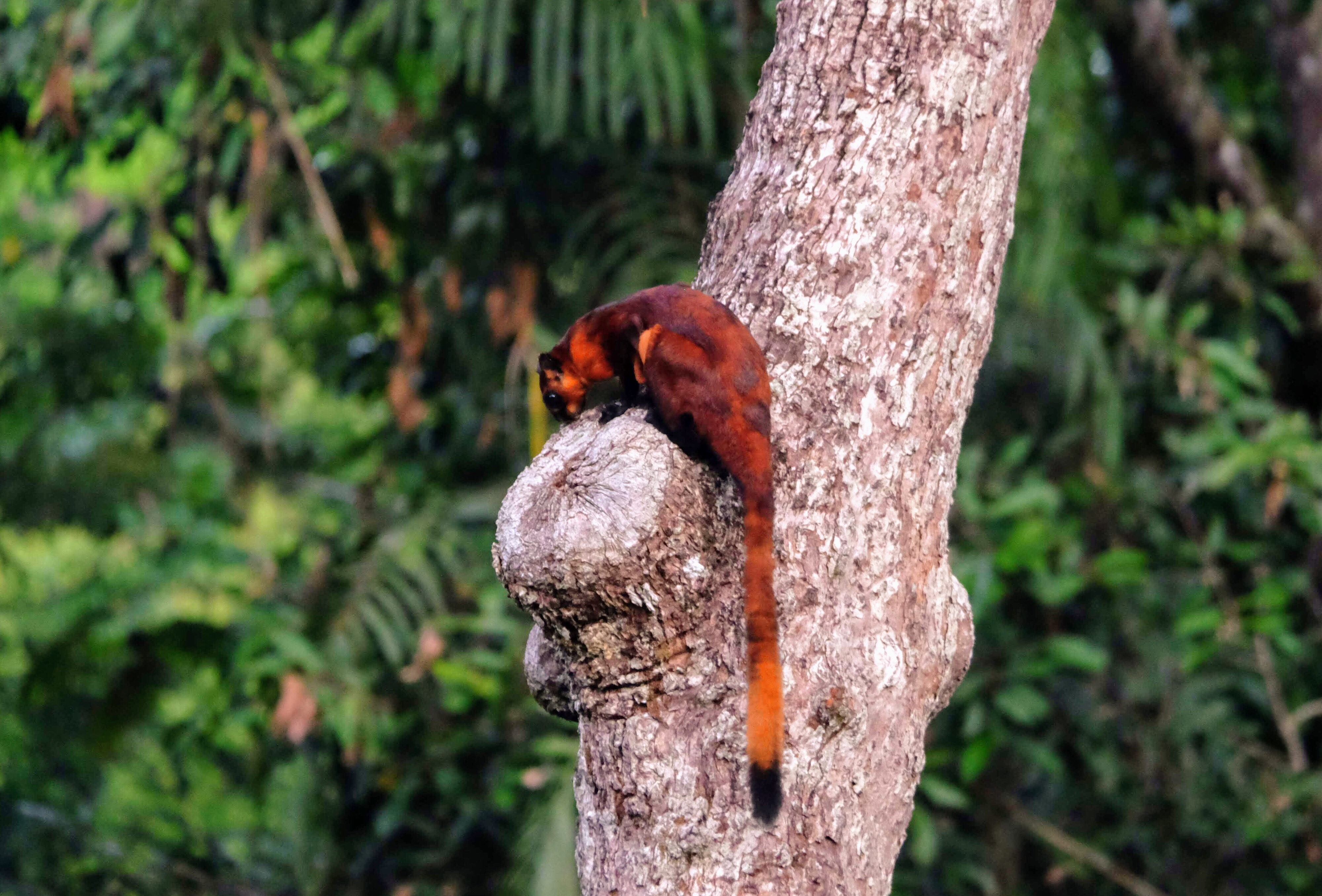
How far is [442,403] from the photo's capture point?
474cm

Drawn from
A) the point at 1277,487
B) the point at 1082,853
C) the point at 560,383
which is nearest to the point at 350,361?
the point at 560,383

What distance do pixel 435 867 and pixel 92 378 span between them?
2.57 m

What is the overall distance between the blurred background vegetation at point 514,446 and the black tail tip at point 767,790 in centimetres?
223

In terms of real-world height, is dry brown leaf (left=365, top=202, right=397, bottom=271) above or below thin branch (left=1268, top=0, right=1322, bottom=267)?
below

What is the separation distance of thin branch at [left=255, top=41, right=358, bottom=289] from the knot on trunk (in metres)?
2.12

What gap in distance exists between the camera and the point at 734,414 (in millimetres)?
1526

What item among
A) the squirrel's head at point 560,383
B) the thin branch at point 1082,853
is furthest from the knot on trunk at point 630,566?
the thin branch at point 1082,853

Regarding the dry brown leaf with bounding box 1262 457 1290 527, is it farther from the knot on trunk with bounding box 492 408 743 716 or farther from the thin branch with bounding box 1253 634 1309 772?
the knot on trunk with bounding box 492 408 743 716

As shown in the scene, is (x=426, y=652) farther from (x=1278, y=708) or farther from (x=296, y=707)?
(x=1278, y=708)

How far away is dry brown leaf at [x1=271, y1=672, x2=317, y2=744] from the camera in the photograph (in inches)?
146

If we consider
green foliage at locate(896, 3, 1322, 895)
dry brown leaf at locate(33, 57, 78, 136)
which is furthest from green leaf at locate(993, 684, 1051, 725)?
dry brown leaf at locate(33, 57, 78, 136)

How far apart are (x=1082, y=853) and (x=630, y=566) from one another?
11.2 feet

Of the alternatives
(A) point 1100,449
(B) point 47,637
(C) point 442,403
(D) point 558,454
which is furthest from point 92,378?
(D) point 558,454

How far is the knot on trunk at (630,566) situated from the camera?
1.42 meters
